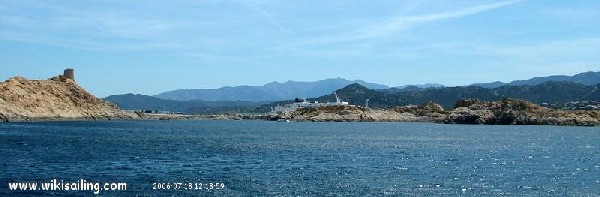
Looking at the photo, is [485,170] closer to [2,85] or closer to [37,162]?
[37,162]

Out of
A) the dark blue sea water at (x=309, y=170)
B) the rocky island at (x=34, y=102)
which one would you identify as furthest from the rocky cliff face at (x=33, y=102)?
the dark blue sea water at (x=309, y=170)

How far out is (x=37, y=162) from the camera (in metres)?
52.9

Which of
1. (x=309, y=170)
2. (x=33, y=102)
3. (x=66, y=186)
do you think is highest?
(x=33, y=102)

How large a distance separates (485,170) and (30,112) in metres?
151

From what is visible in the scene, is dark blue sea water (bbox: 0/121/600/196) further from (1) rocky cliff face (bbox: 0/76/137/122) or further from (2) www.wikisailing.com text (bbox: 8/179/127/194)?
(1) rocky cliff face (bbox: 0/76/137/122)

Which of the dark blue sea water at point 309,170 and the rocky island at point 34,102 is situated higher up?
the rocky island at point 34,102

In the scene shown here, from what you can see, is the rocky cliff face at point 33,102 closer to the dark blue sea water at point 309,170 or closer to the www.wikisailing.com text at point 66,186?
the dark blue sea water at point 309,170

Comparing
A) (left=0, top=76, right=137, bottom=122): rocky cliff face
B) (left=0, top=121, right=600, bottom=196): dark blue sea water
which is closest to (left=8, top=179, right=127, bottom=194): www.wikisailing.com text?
(left=0, top=121, right=600, bottom=196): dark blue sea water

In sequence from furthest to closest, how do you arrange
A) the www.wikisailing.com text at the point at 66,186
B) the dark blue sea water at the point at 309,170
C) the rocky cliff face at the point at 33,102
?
1. the rocky cliff face at the point at 33,102
2. the dark blue sea water at the point at 309,170
3. the www.wikisailing.com text at the point at 66,186

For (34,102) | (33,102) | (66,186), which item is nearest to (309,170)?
(66,186)

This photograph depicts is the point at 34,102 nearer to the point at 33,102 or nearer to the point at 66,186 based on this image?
the point at 33,102

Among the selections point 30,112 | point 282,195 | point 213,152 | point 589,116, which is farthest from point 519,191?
point 589,116

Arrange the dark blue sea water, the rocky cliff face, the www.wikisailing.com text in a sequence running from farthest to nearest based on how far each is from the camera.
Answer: the rocky cliff face
the dark blue sea water
the www.wikisailing.com text

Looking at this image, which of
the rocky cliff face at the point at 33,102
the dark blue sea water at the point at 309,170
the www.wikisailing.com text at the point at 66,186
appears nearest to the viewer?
the www.wikisailing.com text at the point at 66,186
